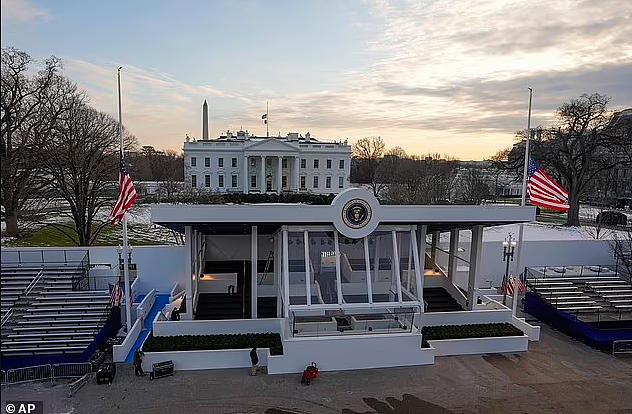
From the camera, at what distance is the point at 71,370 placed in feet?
41.8

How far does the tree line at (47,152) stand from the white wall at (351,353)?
18787 mm

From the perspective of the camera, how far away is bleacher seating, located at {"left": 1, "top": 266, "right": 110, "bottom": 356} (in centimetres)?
1441

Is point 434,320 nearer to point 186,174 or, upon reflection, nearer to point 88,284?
point 88,284

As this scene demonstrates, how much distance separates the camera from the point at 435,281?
19.8 meters

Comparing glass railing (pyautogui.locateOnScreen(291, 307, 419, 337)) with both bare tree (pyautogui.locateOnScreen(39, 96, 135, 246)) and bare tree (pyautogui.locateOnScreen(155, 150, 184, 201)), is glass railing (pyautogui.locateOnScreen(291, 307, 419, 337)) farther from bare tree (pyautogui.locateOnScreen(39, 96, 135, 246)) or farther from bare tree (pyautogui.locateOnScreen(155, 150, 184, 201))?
bare tree (pyautogui.locateOnScreen(155, 150, 184, 201))

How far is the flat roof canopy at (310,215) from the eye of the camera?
44.5ft

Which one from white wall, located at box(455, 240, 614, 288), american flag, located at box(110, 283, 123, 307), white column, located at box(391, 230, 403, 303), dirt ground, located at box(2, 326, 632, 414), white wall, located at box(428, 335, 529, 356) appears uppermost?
white column, located at box(391, 230, 403, 303)

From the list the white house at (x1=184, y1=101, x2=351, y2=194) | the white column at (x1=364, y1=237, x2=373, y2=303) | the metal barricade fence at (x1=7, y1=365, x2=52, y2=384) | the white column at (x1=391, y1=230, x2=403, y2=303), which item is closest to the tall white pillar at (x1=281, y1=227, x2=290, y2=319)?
the white column at (x1=364, y1=237, x2=373, y2=303)

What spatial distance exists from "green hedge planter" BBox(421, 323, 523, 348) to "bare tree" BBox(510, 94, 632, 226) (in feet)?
90.6

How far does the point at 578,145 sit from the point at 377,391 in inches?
1416

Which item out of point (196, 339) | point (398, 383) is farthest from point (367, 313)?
point (196, 339)

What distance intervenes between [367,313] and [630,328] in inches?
435

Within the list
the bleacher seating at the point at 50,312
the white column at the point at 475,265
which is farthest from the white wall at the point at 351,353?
the bleacher seating at the point at 50,312

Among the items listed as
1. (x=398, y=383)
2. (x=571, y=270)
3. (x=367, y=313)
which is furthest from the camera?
(x=571, y=270)
